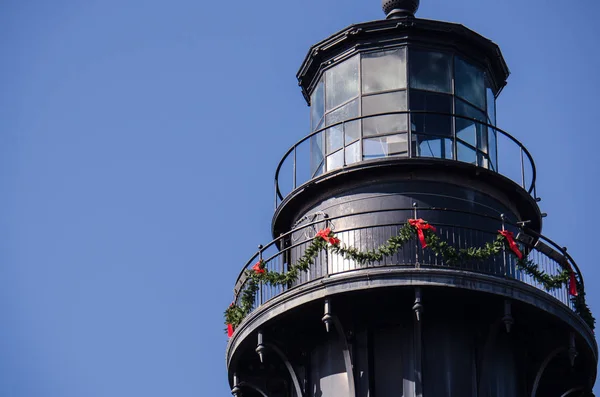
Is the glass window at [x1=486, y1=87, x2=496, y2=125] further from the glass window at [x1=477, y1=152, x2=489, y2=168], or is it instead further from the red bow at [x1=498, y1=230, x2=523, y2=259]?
the red bow at [x1=498, y1=230, x2=523, y2=259]

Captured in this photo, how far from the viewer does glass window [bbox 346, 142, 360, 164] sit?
136ft

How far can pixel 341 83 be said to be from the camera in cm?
4284

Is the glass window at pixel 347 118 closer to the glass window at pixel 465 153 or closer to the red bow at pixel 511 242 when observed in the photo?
the glass window at pixel 465 153

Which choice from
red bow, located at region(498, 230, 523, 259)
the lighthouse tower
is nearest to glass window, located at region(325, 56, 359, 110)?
the lighthouse tower

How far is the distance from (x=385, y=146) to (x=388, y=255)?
3.56 meters

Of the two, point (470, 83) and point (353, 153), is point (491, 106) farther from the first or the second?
point (353, 153)

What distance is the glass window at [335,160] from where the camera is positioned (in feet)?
137

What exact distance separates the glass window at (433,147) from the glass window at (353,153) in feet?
4.18

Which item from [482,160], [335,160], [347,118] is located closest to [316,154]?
[335,160]

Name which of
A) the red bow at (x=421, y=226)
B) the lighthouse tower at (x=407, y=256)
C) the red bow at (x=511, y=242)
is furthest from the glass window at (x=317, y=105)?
the red bow at (x=511, y=242)

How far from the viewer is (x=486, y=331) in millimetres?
38719

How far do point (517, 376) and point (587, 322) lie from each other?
1.95 m

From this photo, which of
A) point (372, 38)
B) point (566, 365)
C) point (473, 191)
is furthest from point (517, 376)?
point (372, 38)

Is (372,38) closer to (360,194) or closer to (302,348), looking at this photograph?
(360,194)
